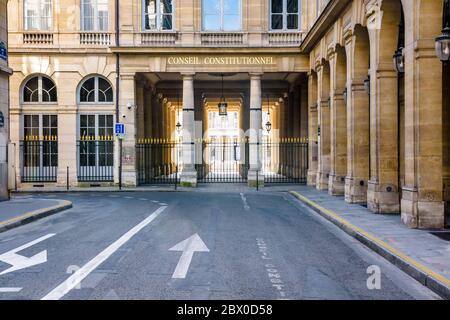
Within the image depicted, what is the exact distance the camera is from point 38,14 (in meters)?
28.1

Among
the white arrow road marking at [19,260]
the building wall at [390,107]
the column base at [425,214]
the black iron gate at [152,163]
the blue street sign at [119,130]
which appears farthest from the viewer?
the black iron gate at [152,163]

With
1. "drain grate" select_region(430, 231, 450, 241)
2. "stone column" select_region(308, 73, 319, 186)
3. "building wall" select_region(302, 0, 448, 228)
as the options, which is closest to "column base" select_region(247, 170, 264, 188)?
"stone column" select_region(308, 73, 319, 186)

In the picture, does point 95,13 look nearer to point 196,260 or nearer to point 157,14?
point 157,14

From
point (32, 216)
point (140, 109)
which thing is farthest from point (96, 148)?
point (32, 216)

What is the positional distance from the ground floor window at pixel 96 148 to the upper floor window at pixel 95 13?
493 centimetres

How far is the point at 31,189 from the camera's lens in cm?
2698

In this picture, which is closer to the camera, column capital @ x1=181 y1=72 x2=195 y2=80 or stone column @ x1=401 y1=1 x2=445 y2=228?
stone column @ x1=401 y1=1 x2=445 y2=228

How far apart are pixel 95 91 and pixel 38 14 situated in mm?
5117

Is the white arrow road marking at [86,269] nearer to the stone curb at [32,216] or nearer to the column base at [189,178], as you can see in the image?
the stone curb at [32,216]

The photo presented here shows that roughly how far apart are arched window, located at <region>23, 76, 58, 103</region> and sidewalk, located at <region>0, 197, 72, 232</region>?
1134 cm

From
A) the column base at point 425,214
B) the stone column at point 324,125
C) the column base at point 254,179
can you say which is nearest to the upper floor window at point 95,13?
the column base at point 254,179

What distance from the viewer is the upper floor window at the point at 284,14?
2838cm

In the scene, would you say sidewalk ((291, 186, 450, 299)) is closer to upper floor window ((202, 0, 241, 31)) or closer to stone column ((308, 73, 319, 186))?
stone column ((308, 73, 319, 186))

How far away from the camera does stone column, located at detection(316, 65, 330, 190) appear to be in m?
23.8
